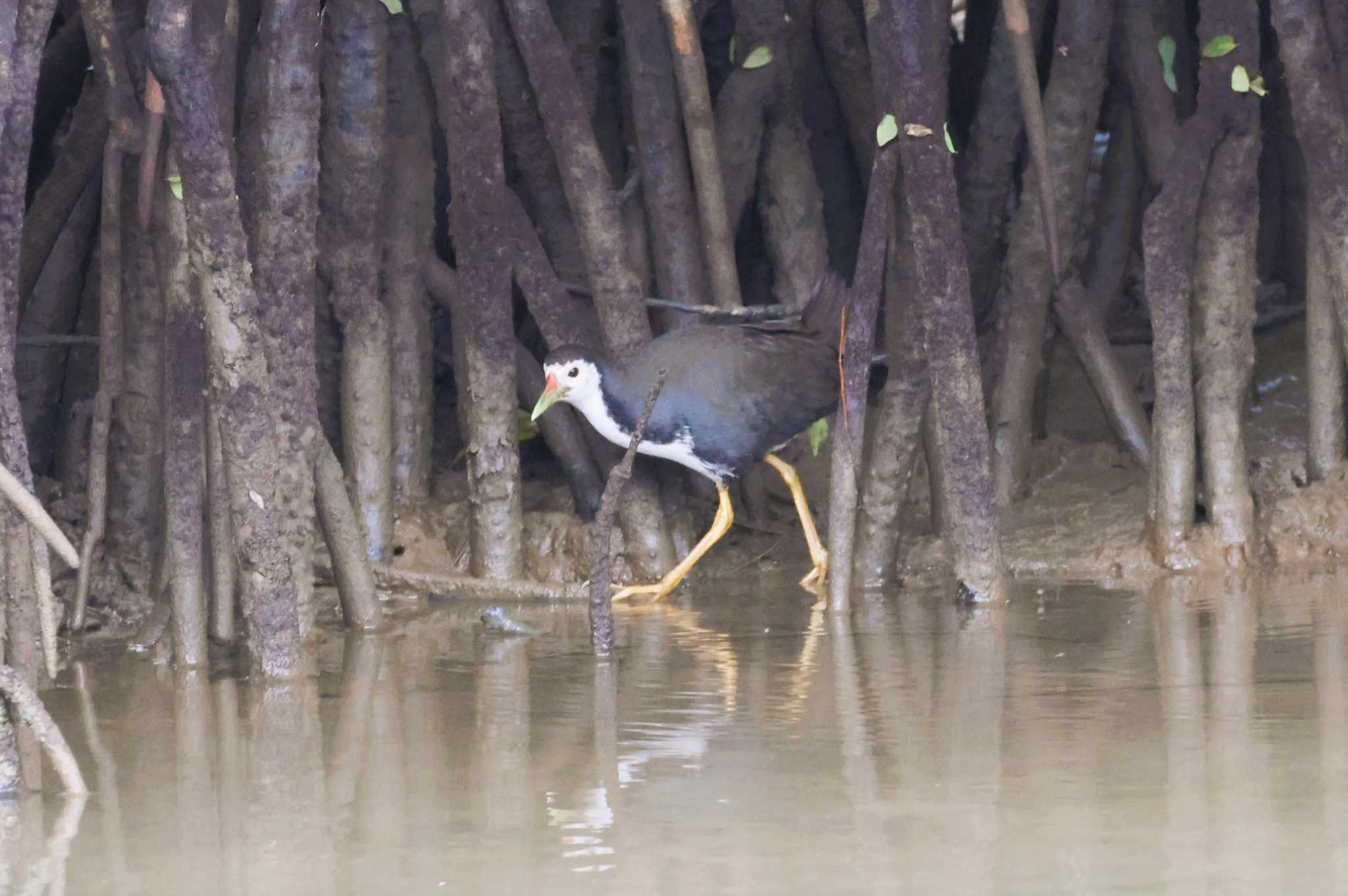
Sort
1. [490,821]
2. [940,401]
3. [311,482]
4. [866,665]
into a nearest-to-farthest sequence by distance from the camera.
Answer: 1. [490,821]
2. [866,665]
3. [311,482]
4. [940,401]

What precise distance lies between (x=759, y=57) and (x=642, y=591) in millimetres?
2001

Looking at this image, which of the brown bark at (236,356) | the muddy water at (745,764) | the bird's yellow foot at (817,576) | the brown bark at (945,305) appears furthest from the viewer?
the bird's yellow foot at (817,576)

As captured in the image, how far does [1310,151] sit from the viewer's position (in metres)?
5.33

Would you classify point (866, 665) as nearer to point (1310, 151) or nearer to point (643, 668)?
point (643, 668)

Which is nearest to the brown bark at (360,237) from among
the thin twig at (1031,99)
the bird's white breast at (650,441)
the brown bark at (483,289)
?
the brown bark at (483,289)

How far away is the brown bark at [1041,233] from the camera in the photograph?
5.90 meters

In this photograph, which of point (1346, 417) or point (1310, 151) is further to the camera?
point (1346, 417)

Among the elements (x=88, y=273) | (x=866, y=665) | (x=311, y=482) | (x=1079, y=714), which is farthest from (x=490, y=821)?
(x=88, y=273)

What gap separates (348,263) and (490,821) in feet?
10.4

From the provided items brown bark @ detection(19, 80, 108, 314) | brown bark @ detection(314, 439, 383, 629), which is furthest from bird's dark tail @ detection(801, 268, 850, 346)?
brown bark @ detection(19, 80, 108, 314)

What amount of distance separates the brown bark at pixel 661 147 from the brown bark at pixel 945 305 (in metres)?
1.06

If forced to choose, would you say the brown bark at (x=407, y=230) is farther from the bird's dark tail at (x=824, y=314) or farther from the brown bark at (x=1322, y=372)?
the brown bark at (x=1322, y=372)

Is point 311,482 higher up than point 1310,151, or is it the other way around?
point 1310,151

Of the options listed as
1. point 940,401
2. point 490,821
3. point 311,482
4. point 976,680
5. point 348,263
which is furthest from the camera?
point 348,263
